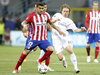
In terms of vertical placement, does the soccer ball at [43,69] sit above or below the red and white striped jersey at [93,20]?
below

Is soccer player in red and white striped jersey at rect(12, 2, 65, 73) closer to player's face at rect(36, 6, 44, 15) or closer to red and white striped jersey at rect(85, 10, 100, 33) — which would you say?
player's face at rect(36, 6, 44, 15)

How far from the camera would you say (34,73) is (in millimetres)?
9641

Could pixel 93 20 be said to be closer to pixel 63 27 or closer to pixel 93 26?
pixel 93 26

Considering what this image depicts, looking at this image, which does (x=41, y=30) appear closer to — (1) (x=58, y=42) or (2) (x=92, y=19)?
(1) (x=58, y=42)

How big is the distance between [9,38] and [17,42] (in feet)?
3.46

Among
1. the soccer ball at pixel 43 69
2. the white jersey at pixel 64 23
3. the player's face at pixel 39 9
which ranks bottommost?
the soccer ball at pixel 43 69

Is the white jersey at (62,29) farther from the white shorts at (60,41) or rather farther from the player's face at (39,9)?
the player's face at (39,9)

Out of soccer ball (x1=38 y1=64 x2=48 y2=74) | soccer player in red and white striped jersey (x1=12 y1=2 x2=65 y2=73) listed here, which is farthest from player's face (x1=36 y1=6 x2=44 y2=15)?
soccer ball (x1=38 y1=64 x2=48 y2=74)

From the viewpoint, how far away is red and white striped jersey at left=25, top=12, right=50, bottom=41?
9453 millimetres

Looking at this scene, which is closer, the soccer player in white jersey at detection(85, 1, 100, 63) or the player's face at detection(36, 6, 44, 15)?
the player's face at detection(36, 6, 44, 15)

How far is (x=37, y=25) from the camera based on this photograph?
31.1 ft

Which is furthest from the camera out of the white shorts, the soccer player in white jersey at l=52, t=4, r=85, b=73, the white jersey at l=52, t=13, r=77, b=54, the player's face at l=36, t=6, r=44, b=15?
the white shorts

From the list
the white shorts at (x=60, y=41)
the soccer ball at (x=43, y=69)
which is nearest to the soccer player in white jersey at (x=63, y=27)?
the white shorts at (x=60, y=41)

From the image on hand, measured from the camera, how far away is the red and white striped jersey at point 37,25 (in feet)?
31.0
